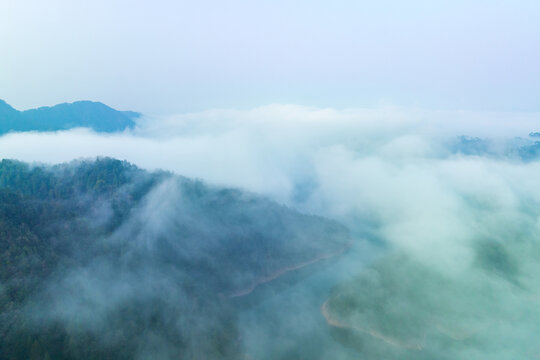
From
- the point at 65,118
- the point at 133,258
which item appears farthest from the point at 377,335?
the point at 65,118

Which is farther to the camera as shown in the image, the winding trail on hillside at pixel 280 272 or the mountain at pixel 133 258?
the winding trail on hillside at pixel 280 272

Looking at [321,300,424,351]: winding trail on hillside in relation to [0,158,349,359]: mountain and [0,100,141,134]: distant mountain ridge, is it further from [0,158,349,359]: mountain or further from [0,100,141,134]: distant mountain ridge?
[0,100,141,134]: distant mountain ridge

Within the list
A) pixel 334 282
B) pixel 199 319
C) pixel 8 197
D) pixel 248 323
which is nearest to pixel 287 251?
pixel 334 282

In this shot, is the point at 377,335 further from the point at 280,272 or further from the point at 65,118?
the point at 65,118

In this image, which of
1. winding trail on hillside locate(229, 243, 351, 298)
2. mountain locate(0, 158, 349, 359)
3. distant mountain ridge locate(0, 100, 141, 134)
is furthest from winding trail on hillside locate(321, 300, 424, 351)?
distant mountain ridge locate(0, 100, 141, 134)

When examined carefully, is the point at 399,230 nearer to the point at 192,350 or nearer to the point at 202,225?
the point at 202,225

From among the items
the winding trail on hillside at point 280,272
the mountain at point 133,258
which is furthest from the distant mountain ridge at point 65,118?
the winding trail on hillside at point 280,272

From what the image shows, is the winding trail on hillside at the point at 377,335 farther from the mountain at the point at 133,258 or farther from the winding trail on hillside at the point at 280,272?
the winding trail on hillside at the point at 280,272
